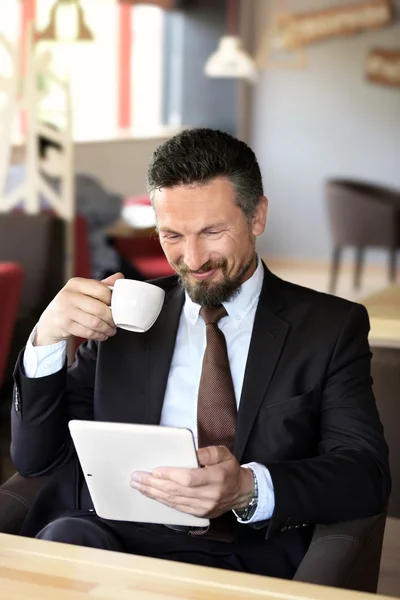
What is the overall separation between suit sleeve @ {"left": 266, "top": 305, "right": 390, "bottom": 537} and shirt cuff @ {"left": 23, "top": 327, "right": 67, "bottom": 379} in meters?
0.42

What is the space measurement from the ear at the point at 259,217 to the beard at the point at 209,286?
10 centimetres

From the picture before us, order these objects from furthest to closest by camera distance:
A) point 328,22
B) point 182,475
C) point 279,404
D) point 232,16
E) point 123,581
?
point 232,16, point 328,22, point 279,404, point 182,475, point 123,581

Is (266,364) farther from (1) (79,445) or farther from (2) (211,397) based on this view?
(1) (79,445)

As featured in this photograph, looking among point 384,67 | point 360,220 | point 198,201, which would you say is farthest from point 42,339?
point 384,67

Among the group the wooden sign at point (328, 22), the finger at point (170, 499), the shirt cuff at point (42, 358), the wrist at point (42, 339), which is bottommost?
the finger at point (170, 499)

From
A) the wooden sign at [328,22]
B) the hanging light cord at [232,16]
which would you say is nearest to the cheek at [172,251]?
the wooden sign at [328,22]

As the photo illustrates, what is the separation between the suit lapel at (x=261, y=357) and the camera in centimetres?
175

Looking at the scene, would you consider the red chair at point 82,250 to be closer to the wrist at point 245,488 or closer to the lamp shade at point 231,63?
the lamp shade at point 231,63

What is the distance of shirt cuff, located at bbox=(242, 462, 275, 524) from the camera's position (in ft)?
5.31

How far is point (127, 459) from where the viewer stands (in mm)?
1487

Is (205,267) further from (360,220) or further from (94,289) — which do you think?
(360,220)

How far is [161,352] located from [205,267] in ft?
0.62

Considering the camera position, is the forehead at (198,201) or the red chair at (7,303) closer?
the forehead at (198,201)

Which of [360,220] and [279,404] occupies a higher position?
[279,404]
